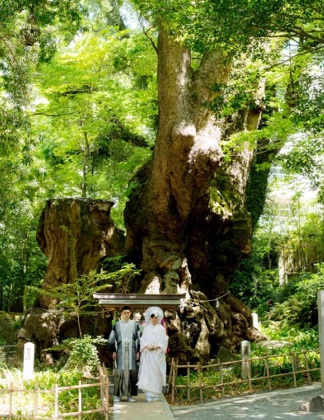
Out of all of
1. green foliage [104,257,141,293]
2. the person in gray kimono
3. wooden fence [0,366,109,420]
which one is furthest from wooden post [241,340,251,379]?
green foliage [104,257,141,293]

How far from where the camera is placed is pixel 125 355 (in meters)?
9.54

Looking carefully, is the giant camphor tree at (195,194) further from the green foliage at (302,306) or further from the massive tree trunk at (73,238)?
the green foliage at (302,306)

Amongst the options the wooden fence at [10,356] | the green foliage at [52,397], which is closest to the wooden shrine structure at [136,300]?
the green foliage at [52,397]

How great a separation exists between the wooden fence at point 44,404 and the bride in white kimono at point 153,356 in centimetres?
113

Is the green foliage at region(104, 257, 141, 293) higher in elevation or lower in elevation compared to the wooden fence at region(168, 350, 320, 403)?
higher

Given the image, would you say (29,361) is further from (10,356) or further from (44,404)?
(10,356)

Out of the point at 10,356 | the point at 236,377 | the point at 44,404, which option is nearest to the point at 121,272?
the point at 236,377

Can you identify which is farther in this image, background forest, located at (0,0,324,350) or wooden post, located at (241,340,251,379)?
wooden post, located at (241,340,251,379)

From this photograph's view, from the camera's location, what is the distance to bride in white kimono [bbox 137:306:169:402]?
9.30 m

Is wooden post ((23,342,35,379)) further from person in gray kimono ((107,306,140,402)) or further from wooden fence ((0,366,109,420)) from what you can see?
person in gray kimono ((107,306,140,402))

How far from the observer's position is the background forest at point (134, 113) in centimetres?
994

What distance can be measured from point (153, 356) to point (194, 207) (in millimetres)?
5840

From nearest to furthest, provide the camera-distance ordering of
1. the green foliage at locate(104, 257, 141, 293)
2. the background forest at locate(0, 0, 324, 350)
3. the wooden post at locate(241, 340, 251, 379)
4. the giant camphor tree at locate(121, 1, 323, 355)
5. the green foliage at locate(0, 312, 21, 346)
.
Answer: the background forest at locate(0, 0, 324, 350), the wooden post at locate(241, 340, 251, 379), the giant camphor tree at locate(121, 1, 323, 355), the green foliage at locate(104, 257, 141, 293), the green foliage at locate(0, 312, 21, 346)

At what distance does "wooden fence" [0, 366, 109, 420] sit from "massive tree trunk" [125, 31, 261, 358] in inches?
213
